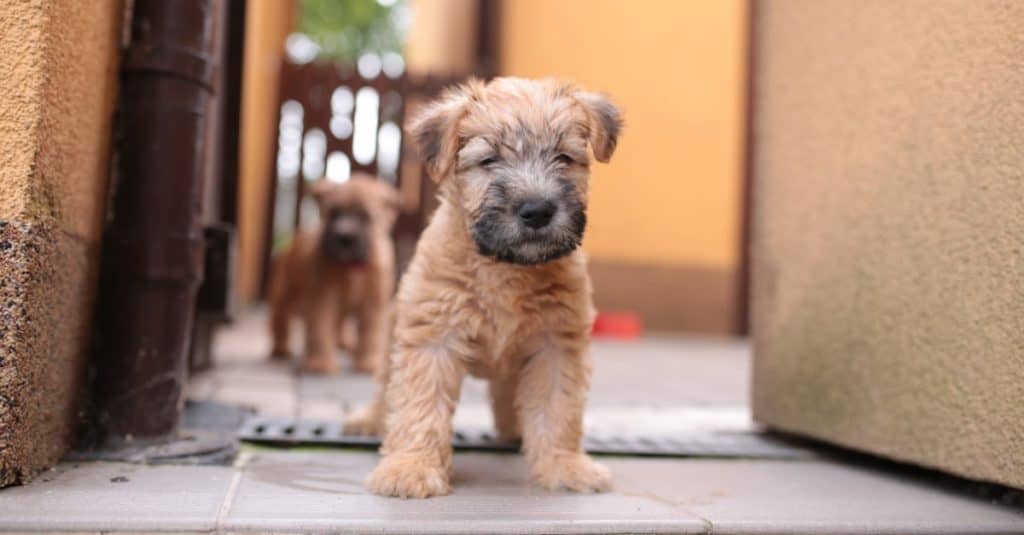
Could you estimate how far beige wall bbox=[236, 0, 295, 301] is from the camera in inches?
374

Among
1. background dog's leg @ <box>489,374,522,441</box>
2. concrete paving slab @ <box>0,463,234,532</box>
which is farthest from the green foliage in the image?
concrete paving slab @ <box>0,463,234,532</box>

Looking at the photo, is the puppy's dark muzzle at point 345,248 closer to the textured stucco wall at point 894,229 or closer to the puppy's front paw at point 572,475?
the textured stucco wall at point 894,229

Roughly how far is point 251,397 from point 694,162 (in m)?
7.33

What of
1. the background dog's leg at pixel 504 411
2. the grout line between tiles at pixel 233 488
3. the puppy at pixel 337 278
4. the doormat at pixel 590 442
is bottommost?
the grout line between tiles at pixel 233 488

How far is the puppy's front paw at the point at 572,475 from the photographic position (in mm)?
2627

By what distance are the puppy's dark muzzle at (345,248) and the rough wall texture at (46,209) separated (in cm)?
296

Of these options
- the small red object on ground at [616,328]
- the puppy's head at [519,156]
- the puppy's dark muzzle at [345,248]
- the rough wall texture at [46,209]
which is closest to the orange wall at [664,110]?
the small red object on ground at [616,328]

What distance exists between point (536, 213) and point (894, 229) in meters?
1.40

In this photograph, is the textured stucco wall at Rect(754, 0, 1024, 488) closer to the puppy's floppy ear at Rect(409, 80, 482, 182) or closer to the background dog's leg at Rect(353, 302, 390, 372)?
the puppy's floppy ear at Rect(409, 80, 482, 182)

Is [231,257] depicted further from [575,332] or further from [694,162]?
[694,162]

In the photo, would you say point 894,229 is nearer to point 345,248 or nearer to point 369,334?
point 345,248

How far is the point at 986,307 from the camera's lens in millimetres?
2639

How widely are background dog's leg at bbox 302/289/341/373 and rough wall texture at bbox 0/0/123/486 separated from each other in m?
2.93

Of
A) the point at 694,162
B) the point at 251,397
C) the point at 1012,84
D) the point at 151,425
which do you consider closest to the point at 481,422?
the point at 251,397
